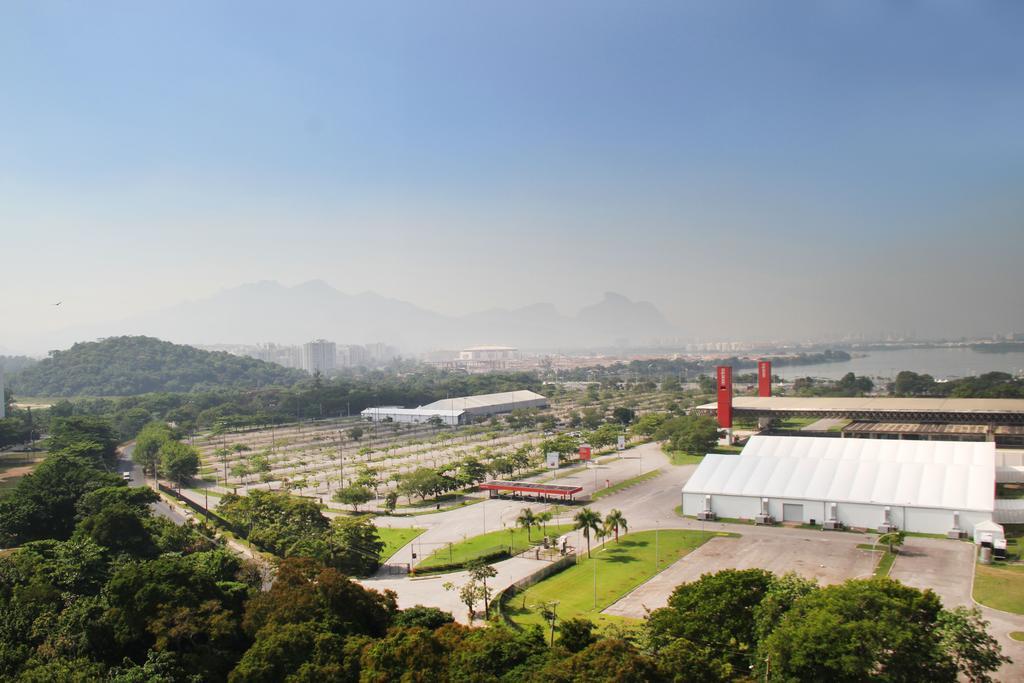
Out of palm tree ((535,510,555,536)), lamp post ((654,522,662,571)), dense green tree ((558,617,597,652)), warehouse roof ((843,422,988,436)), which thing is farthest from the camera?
warehouse roof ((843,422,988,436))

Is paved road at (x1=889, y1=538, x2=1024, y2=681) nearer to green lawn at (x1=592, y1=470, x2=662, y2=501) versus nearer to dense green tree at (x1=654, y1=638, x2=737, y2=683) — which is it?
dense green tree at (x1=654, y1=638, x2=737, y2=683)

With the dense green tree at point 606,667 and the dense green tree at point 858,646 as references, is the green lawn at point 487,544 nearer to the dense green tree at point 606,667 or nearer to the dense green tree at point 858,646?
the dense green tree at point 606,667

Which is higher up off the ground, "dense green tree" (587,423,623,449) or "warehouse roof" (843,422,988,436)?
"warehouse roof" (843,422,988,436)

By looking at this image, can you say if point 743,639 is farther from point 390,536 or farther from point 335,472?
point 335,472

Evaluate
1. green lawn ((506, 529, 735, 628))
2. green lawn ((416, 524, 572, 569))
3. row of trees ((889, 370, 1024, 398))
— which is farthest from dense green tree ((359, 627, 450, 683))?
row of trees ((889, 370, 1024, 398))

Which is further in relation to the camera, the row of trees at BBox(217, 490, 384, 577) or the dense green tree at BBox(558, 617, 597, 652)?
the row of trees at BBox(217, 490, 384, 577)

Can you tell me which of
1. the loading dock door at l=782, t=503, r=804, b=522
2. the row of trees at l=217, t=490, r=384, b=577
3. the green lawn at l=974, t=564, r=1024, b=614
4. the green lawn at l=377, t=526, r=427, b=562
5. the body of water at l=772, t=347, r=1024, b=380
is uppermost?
the row of trees at l=217, t=490, r=384, b=577

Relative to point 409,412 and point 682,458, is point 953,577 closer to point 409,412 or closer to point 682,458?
point 682,458
